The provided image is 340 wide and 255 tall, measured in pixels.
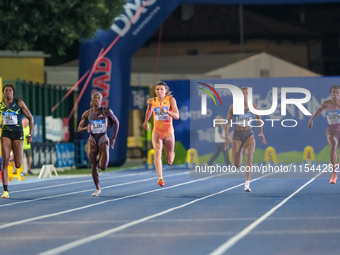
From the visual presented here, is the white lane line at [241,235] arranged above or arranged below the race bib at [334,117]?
below

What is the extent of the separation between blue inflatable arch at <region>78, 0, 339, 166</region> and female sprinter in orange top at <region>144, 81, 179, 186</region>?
12.5 metres

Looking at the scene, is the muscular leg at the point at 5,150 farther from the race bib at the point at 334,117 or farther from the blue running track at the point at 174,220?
the race bib at the point at 334,117

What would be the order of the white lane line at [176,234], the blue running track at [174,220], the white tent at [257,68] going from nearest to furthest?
the blue running track at [174,220] < the white lane line at [176,234] < the white tent at [257,68]

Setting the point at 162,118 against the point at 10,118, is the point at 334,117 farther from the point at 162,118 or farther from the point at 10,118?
→ the point at 10,118

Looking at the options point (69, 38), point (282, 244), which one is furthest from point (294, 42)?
point (282, 244)

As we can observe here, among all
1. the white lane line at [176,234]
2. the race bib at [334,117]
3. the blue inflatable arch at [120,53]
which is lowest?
the white lane line at [176,234]

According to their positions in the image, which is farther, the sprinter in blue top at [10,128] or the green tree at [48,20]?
the green tree at [48,20]

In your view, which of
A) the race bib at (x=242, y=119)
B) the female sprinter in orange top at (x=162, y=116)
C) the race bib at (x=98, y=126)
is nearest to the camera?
the race bib at (x=98, y=126)

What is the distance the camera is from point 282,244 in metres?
8.95

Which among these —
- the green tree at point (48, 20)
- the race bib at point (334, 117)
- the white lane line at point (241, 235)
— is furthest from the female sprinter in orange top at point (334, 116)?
the green tree at point (48, 20)

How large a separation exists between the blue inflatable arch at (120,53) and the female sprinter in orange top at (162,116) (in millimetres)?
12507

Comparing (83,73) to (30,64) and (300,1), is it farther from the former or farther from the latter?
(300,1)

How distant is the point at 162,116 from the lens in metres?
17.5

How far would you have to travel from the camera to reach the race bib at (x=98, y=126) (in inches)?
631
